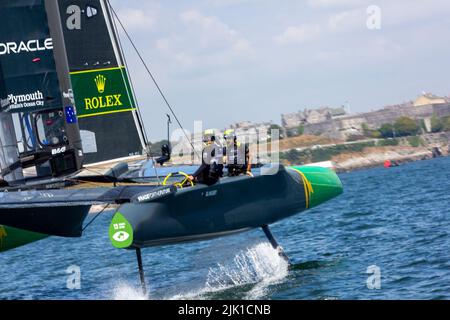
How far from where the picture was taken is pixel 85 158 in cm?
1406

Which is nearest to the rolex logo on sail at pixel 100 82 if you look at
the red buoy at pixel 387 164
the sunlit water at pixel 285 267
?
the sunlit water at pixel 285 267

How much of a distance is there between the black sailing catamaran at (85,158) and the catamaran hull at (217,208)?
0.01 m

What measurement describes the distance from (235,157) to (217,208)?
795mm

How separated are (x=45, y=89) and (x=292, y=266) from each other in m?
4.85

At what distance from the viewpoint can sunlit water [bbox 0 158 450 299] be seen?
10.8 m

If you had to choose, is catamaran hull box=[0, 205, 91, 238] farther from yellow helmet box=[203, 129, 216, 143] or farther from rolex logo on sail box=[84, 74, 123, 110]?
yellow helmet box=[203, 129, 216, 143]

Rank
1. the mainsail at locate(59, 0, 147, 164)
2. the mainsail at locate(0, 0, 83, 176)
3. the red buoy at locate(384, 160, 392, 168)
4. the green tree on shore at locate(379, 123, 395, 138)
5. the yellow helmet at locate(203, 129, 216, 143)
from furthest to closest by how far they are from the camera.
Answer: the green tree on shore at locate(379, 123, 395, 138) → the red buoy at locate(384, 160, 392, 168) → the mainsail at locate(59, 0, 147, 164) → the mainsail at locate(0, 0, 83, 176) → the yellow helmet at locate(203, 129, 216, 143)

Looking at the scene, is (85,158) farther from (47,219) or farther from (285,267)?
(285,267)

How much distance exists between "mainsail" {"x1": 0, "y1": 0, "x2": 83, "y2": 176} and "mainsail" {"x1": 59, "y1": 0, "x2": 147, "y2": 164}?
664mm

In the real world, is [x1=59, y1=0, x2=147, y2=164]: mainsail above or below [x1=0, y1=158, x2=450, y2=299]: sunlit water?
above

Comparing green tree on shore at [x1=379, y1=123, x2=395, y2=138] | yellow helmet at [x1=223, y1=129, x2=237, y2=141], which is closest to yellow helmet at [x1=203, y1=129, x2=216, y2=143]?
yellow helmet at [x1=223, y1=129, x2=237, y2=141]
